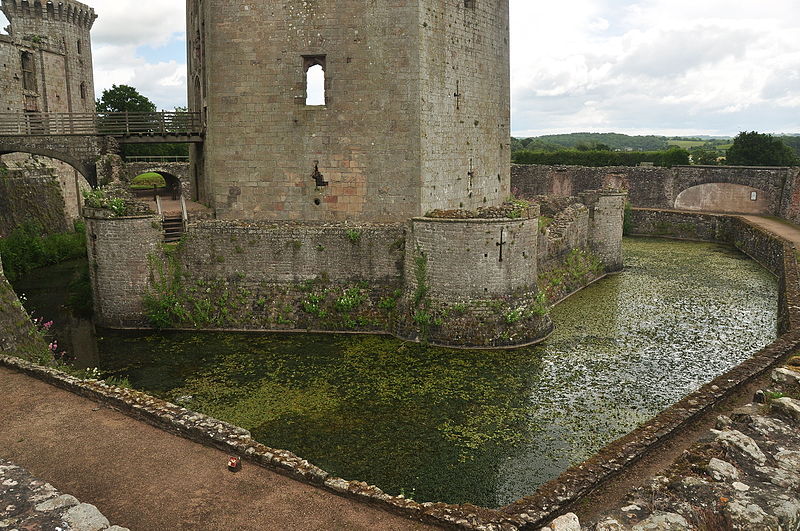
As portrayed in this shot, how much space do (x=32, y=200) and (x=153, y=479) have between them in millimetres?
20061

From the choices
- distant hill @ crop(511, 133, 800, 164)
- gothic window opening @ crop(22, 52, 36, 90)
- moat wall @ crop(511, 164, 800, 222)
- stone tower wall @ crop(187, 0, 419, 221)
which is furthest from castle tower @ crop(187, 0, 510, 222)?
distant hill @ crop(511, 133, 800, 164)

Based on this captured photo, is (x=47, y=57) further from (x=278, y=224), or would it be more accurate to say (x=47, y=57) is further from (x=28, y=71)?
(x=278, y=224)

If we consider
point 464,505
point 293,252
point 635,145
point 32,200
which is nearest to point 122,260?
point 293,252

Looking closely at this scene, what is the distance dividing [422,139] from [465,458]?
7.07 metres

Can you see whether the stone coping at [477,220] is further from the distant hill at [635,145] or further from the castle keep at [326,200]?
the distant hill at [635,145]

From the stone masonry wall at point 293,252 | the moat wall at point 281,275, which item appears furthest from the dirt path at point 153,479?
the stone masonry wall at point 293,252

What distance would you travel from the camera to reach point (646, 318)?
46.5ft

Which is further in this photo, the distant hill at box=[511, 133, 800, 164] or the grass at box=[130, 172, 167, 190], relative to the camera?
the distant hill at box=[511, 133, 800, 164]

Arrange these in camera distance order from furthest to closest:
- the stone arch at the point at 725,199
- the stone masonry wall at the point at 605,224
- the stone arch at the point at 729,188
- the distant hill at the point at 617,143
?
the distant hill at the point at 617,143 < the stone arch at the point at 725,199 < the stone arch at the point at 729,188 < the stone masonry wall at the point at 605,224

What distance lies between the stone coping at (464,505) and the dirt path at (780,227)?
14.5 meters

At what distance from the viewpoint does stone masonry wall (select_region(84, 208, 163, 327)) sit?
42.7ft

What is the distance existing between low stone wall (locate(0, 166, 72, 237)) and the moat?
23.9ft

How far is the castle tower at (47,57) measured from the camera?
22.9 metres

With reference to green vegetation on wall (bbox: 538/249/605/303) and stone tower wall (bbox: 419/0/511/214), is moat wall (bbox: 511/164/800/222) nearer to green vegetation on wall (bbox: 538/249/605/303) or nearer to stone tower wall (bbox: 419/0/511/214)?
green vegetation on wall (bbox: 538/249/605/303)
